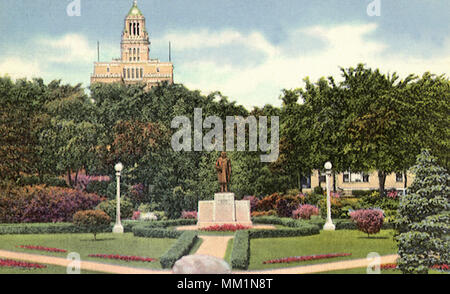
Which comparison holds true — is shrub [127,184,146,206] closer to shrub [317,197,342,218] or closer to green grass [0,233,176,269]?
green grass [0,233,176,269]

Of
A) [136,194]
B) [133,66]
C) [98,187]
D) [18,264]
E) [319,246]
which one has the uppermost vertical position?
[133,66]

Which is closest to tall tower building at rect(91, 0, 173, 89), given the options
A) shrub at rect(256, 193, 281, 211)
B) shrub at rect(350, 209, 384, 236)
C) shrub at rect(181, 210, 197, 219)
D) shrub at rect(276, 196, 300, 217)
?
shrub at rect(181, 210, 197, 219)

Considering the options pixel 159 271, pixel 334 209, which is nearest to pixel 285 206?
pixel 334 209

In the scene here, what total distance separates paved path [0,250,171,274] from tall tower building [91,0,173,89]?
12.3 meters

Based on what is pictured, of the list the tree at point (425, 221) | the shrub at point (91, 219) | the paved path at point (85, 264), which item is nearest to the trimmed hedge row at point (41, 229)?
the shrub at point (91, 219)

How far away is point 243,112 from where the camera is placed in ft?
132

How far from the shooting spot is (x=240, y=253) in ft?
67.9

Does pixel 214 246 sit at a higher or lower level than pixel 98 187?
lower

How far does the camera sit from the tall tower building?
101 feet

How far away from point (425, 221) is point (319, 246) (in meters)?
6.26

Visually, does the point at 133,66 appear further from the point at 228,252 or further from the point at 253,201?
the point at 228,252

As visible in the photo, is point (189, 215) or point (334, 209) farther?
point (189, 215)
